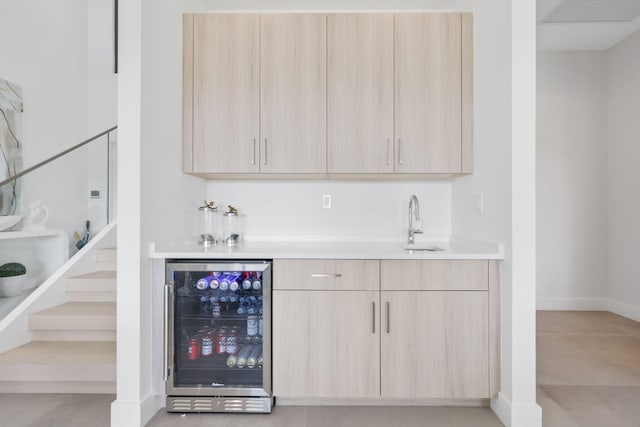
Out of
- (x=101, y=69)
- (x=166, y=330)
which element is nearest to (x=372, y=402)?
(x=166, y=330)

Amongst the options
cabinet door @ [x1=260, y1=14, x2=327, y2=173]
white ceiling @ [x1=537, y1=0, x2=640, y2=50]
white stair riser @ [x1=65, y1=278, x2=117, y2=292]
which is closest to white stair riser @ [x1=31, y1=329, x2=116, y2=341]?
white stair riser @ [x1=65, y1=278, x2=117, y2=292]

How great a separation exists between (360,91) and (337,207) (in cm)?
87

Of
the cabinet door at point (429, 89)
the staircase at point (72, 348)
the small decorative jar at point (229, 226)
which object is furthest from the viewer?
the small decorative jar at point (229, 226)

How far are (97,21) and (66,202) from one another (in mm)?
2544

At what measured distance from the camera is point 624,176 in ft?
12.9

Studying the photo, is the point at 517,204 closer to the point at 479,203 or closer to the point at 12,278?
the point at 479,203

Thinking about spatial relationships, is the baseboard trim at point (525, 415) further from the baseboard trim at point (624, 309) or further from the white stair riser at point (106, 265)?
the white stair riser at point (106, 265)

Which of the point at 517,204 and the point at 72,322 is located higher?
the point at 517,204

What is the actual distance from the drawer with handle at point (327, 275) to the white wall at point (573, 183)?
9.92 feet

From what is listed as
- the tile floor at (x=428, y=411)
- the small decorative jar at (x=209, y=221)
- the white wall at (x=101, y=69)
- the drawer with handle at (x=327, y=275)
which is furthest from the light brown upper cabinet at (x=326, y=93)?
the white wall at (x=101, y=69)

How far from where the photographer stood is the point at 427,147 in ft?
8.00

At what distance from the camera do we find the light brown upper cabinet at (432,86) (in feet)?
7.97

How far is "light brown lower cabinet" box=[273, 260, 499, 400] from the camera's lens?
81.7 inches

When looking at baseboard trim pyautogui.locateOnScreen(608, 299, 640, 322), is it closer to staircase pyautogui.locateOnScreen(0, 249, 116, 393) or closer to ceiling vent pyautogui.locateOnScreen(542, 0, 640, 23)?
ceiling vent pyautogui.locateOnScreen(542, 0, 640, 23)
